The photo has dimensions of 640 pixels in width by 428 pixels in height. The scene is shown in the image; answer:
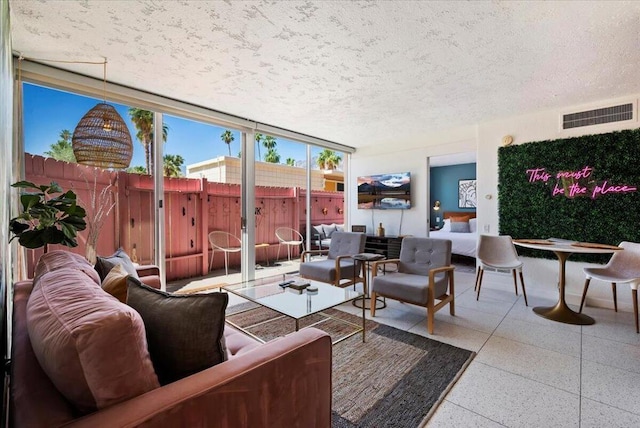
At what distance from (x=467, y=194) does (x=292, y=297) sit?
6.65 meters

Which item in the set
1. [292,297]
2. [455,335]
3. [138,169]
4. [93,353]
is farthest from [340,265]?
[93,353]

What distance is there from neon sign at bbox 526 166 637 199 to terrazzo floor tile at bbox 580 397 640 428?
283 centimetres

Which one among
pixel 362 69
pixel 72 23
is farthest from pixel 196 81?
pixel 362 69

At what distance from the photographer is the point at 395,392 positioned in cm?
188

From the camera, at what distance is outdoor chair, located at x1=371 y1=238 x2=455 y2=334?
109 inches

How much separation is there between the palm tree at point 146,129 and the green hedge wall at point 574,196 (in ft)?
15.7

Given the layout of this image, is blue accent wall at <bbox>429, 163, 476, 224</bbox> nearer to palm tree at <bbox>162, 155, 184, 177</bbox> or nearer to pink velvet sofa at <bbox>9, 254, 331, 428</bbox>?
palm tree at <bbox>162, 155, 184, 177</bbox>

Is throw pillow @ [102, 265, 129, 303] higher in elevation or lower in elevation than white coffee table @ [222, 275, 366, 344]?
higher

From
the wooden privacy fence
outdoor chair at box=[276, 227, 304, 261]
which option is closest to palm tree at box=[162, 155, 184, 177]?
the wooden privacy fence

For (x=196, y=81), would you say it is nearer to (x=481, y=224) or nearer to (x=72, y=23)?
(x=72, y=23)

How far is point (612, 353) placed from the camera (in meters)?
2.36

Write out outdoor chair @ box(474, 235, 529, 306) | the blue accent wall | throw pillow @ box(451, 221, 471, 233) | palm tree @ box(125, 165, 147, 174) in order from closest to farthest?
palm tree @ box(125, 165, 147, 174)
outdoor chair @ box(474, 235, 529, 306)
throw pillow @ box(451, 221, 471, 233)
the blue accent wall

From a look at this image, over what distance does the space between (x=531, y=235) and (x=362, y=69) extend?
3273 mm

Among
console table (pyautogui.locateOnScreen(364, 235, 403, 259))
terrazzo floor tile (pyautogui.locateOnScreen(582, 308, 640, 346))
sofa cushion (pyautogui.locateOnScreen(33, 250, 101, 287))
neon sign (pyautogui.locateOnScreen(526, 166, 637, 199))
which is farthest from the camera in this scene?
console table (pyautogui.locateOnScreen(364, 235, 403, 259))
